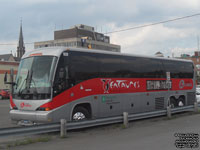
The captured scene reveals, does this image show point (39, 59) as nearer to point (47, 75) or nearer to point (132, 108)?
point (47, 75)

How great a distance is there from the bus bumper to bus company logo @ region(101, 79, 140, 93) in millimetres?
3450

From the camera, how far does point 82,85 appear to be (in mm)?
11367

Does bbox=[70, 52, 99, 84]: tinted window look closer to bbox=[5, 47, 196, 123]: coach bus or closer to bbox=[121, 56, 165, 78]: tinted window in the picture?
bbox=[5, 47, 196, 123]: coach bus

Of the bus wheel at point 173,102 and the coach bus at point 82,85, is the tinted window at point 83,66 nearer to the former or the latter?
the coach bus at point 82,85

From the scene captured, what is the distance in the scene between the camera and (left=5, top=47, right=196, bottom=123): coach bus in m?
10.3

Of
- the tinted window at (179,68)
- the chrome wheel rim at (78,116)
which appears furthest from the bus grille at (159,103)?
the chrome wheel rim at (78,116)

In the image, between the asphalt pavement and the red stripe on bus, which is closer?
the asphalt pavement

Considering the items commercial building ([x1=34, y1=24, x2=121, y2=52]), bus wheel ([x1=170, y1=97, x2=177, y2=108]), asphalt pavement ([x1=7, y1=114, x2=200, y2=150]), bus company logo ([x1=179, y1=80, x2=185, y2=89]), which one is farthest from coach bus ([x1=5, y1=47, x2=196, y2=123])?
commercial building ([x1=34, y1=24, x2=121, y2=52])

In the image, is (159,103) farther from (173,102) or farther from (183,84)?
(183,84)

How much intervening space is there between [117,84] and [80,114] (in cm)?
272

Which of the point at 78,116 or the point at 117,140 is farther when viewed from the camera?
the point at 78,116

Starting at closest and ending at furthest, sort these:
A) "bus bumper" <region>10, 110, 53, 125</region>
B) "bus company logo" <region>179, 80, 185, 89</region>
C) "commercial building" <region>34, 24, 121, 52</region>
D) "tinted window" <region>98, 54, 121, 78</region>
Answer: "bus bumper" <region>10, 110, 53, 125</region>
"tinted window" <region>98, 54, 121, 78</region>
"bus company logo" <region>179, 80, 185, 89</region>
"commercial building" <region>34, 24, 121, 52</region>

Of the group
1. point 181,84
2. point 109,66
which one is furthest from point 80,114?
point 181,84

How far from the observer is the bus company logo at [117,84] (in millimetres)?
12484
